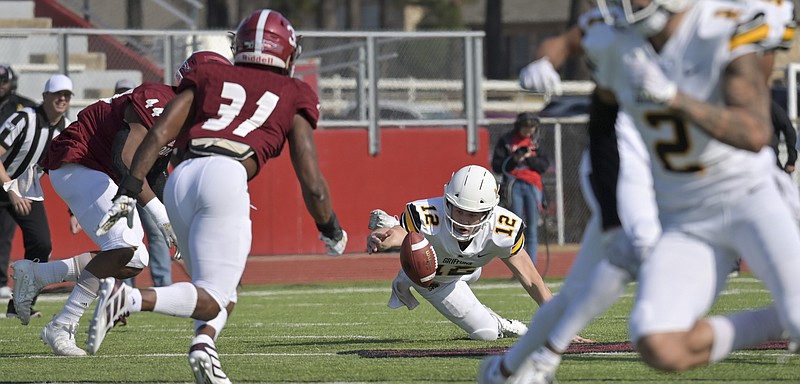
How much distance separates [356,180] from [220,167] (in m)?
10.4

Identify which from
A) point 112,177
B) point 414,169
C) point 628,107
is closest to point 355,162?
point 414,169

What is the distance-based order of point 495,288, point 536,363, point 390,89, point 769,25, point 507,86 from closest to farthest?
point 769,25 < point 536,363 < point 495,288 < point 390,89 < point 507,86

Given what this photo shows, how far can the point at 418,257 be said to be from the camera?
7609 millimetres

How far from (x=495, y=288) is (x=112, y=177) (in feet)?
18.7

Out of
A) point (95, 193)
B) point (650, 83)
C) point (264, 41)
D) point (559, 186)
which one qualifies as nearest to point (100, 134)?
point (95, 193)

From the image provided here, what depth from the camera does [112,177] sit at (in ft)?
26.4

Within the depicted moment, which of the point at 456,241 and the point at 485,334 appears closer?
the point at 456,241

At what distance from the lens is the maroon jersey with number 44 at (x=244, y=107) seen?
578cm

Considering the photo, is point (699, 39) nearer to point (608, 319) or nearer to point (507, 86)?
point (608, 319)

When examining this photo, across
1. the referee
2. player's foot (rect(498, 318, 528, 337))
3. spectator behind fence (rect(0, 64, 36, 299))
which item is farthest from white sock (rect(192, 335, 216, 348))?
spectator behind fence (rect(0, 64, 36, 299))

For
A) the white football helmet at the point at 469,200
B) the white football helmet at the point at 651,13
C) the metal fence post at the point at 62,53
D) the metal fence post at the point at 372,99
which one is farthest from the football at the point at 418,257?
the metal fence post at the point at 372,99

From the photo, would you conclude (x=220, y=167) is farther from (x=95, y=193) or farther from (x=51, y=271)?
(x=51, y=271)

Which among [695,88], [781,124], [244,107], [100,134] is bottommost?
[781,124]

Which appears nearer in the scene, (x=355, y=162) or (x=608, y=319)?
(x=608, y=319)
